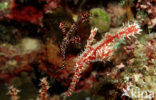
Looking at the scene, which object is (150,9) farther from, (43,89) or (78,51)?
(43,89)

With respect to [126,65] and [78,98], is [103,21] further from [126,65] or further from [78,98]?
[78,98]

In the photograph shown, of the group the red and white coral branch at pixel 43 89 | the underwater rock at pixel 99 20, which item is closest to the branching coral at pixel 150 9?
the underwater rock at pixel 99 20

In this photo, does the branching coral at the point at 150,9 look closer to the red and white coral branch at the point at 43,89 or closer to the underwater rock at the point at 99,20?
the underwater rock at the point at 99,20

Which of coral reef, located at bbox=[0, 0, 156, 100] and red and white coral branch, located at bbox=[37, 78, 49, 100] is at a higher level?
coral reef, located at bbox=[0, 0, 156, 100]

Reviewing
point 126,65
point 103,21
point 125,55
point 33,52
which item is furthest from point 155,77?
point 33,52

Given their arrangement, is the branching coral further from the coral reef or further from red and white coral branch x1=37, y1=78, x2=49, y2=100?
red and white coral branch x1=37, y1=78, x2=49, y2=100

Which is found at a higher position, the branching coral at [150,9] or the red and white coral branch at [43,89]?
the branching coral at [150,9]

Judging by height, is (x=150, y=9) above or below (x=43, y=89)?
above

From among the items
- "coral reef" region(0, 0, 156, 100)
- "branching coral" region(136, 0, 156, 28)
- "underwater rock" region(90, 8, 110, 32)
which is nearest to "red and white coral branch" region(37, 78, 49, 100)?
"coral reef" region(0, 0, 156, 100)

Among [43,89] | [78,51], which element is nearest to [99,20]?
[78,51]

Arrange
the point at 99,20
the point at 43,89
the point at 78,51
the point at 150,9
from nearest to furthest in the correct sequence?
the point at 78,51, the point at 43,89, the point at 150,9, the point at 99,20

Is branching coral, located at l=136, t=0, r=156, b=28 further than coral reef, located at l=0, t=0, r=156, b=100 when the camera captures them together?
Yes

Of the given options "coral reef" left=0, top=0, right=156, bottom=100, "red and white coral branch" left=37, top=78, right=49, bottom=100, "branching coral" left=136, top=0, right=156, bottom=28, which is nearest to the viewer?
"coral reef" left=0, top=0, right=156, bottom=100
